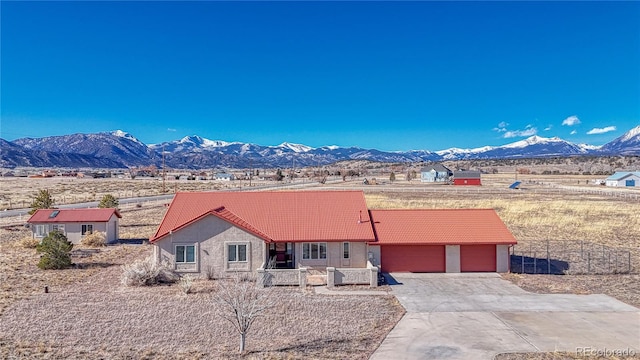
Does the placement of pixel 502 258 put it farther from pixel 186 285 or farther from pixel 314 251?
pixel 186 285

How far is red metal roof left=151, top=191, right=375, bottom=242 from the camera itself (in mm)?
26344

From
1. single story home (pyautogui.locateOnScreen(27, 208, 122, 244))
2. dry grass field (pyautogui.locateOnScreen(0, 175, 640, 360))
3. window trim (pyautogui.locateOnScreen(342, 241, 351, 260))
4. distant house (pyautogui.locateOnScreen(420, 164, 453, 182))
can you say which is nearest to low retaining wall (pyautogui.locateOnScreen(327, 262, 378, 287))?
dry grass field (pyautogui.locateOnScreen(0, 175, 640, 360))

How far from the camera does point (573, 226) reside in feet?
146

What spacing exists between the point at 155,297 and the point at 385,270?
40.2 ft

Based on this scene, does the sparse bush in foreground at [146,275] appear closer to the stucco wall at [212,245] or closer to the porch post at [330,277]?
the stucco wall at [212,245]

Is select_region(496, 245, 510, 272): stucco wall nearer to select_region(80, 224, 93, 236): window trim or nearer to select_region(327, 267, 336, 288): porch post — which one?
select_region(327, 267, 336, 288): porch post

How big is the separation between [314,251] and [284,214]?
313 cm

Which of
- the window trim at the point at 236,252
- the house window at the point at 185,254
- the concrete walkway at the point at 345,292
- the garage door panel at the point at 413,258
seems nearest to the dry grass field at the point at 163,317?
the concrete walkway at the point at 345,292

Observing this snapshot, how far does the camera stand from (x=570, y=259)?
31.0 metres

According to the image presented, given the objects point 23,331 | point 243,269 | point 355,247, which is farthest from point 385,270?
point 23,331

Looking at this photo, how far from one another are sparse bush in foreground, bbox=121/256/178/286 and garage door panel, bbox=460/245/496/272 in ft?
51.4

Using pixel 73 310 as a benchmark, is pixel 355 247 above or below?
above

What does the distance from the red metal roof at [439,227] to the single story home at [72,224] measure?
67.7ft

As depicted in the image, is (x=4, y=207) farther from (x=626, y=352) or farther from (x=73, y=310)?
(x=626, y=352)
